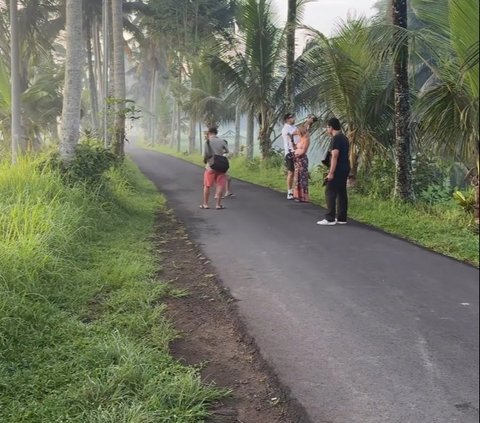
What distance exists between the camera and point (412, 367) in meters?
Result: 3.27

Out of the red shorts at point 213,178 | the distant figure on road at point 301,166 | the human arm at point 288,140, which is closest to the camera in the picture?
the red shorts at point 213,178

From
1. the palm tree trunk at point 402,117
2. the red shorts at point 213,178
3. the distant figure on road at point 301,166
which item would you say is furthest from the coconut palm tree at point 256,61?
the palm tree trunk at point 402,117

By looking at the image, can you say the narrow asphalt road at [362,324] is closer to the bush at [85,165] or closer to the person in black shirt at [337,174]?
the person in black shirt at [337,174]

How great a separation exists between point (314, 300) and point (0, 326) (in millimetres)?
2463

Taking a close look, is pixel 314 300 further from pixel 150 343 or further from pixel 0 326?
pixel 0 326

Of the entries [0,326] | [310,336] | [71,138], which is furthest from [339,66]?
Answer: [0,326]

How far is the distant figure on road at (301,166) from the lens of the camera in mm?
9664

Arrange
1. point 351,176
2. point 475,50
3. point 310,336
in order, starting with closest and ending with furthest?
1. point 475,50
2. point 310,336
3. point 351,176

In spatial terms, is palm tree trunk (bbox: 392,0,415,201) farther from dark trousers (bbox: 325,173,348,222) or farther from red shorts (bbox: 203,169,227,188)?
red shorts (bbox: 203,169,227,188)

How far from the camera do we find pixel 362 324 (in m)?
3.92

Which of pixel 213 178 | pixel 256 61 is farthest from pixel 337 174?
pixel 256 61

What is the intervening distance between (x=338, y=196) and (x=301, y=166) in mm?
2225

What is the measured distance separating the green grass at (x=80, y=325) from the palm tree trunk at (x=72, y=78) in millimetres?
1700

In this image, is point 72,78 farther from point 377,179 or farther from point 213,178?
point 377,179
